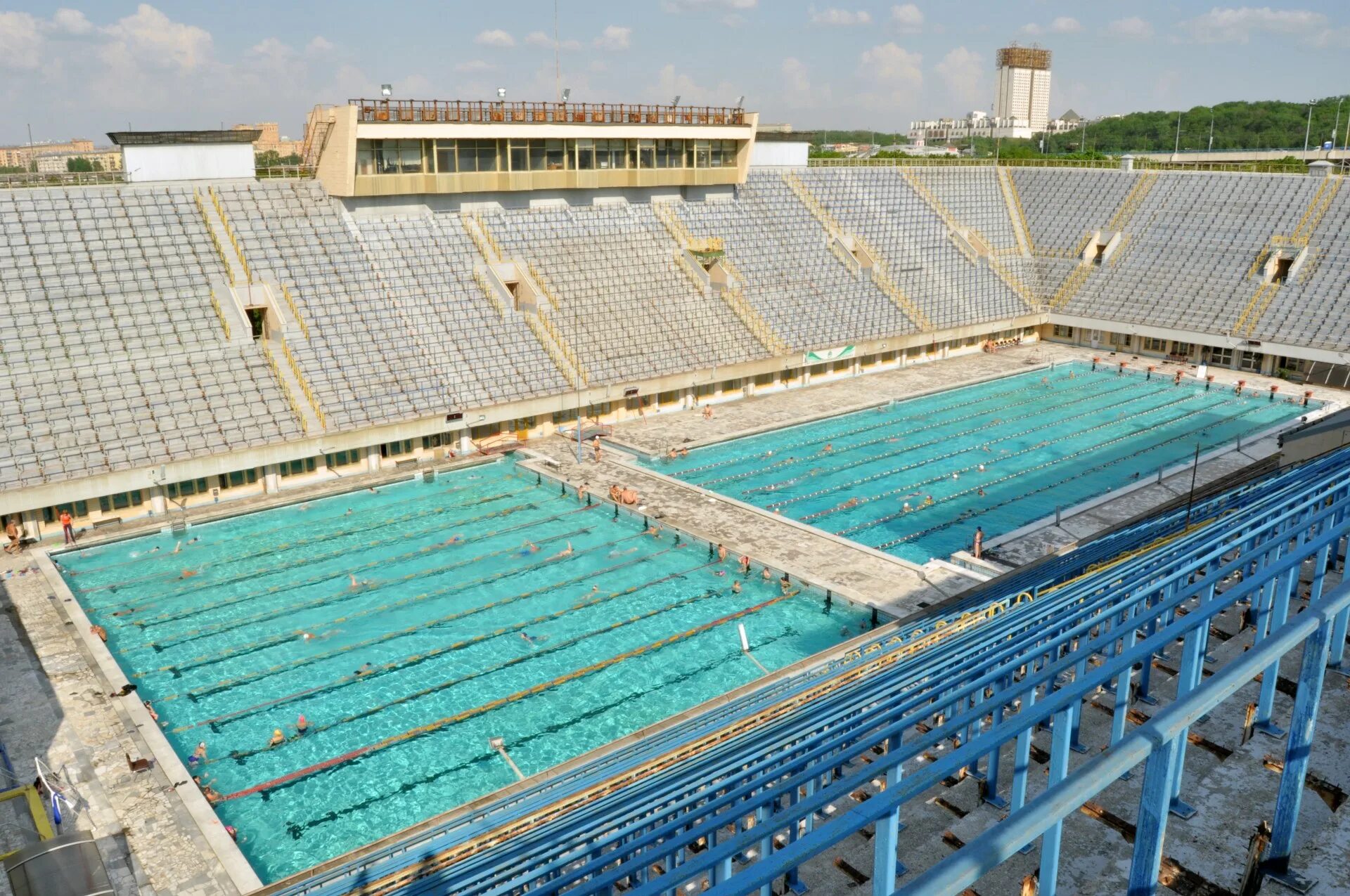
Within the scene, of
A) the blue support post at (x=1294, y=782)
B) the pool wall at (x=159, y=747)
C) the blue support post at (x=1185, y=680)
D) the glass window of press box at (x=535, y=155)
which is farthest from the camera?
the glass window of press box at (x=535, y=155)

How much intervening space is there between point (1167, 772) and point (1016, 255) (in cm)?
4140

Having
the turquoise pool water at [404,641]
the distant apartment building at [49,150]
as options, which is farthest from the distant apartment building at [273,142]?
the turquoise pool water at [404,641]

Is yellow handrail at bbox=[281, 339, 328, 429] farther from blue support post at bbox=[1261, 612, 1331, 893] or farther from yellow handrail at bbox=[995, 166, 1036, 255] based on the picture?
yellow handrail at bbox=[995, 166, 1036, 255]

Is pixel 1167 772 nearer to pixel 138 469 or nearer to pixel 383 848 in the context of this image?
pixel 383 848

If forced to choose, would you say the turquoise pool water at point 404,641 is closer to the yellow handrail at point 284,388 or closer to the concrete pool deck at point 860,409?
the concrete pool deck at point 860,409

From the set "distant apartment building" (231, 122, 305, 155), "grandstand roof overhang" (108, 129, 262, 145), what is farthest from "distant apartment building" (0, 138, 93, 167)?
"grandstand roof overhang" (108, 129, 262, 145)

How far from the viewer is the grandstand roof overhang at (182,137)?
88.0 feet

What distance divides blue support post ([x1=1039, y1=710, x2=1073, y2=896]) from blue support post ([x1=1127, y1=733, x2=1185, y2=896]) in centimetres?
36

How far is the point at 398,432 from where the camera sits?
24.9 meters

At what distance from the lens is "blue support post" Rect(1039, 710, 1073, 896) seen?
4812 mm

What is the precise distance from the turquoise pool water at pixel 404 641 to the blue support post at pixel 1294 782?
978 centimetres

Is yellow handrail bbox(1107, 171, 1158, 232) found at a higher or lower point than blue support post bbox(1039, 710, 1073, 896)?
higher

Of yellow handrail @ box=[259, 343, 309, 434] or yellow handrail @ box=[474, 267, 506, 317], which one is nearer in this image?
yellow handrail @ box=[259, 343, 309, 434]

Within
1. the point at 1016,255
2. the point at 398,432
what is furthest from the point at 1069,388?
the point at 398,432
